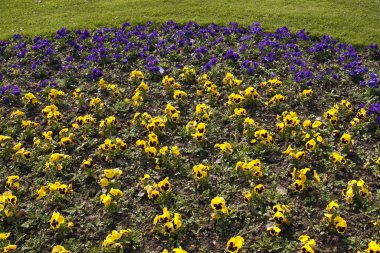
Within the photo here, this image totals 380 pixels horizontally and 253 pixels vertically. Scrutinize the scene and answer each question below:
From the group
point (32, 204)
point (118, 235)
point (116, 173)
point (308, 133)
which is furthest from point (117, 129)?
point (308, 133)

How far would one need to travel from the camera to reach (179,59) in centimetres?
1086

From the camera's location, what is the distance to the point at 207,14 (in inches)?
543

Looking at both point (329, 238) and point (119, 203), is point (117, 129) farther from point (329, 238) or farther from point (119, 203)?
point (329, 238)

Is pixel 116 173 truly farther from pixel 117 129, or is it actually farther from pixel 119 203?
pixel 117 129

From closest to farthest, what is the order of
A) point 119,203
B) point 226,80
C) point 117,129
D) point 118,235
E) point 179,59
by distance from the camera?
1. point 118,235
2. point 119,203
3. point 117,129
4. point 226,80
5. point 179,59

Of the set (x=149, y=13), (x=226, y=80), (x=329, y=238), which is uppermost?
(x=149, y=13)

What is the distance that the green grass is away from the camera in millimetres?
12672

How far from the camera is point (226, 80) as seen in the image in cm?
945

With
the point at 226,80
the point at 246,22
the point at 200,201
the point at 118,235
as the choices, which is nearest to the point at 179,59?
the point at 226,80

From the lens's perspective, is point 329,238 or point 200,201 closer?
point 329,238

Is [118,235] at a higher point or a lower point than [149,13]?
lower

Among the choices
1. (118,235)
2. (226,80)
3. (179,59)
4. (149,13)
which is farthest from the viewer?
(149,13)

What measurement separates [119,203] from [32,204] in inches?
54.3

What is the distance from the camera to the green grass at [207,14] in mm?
12672
